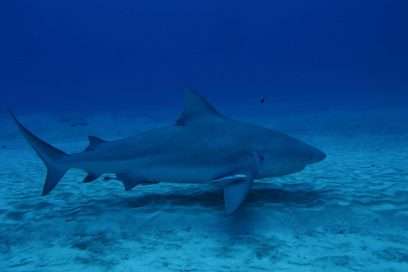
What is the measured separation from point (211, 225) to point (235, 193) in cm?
51

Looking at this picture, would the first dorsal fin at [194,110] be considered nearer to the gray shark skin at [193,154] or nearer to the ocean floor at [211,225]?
the gray shark skin at [193,154]

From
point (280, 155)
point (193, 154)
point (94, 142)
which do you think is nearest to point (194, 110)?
point (193, 154)

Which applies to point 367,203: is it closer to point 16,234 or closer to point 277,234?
point 277,234

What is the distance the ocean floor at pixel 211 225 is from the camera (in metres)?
3.42

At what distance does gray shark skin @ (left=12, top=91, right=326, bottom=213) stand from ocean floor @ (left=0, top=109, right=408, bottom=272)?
19.6 inches

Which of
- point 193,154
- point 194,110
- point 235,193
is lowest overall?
point 235,193

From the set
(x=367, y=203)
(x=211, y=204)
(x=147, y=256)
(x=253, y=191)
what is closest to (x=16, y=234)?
(x=147, y=256)

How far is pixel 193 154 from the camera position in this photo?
194 inches

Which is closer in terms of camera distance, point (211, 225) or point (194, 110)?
point (211, 225)

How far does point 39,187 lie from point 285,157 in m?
4.63

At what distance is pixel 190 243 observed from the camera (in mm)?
3881

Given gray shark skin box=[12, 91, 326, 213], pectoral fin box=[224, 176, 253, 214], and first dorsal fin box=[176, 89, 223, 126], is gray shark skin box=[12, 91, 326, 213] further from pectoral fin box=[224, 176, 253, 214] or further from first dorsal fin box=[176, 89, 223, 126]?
pectoral fin box=[224, 176, 253, 214]

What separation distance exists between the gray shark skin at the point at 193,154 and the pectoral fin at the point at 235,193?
25cm

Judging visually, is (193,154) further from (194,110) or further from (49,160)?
(49,160)
